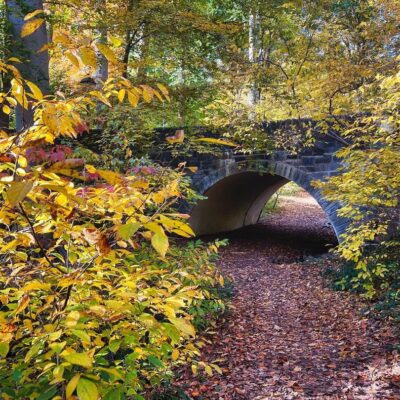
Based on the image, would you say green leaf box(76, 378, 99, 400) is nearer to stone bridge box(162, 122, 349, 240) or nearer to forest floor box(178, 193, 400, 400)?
forest floor box(178, 193, 400, 400)

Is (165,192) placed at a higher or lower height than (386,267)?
higher

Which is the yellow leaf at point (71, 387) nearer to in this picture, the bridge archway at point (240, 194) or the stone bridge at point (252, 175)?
the stone bridge at point (252, 175)

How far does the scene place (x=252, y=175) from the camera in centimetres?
1110

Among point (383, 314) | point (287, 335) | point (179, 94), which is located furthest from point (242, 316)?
point (179, 94)

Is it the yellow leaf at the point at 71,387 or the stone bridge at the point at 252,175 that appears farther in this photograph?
the stone bridge at the point at 252,175

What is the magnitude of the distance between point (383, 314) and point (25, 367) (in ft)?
15.5

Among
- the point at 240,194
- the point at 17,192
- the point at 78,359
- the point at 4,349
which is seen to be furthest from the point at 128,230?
the point at 240,194

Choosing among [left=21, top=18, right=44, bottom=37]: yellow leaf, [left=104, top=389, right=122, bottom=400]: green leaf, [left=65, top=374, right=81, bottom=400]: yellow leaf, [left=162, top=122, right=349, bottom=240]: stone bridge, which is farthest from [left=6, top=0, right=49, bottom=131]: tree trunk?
[left=65, top=374, right=81, bottom=400]: yellow leaf

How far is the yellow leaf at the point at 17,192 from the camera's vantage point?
2.90 ft

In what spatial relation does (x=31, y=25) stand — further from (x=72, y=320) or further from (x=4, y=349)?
(x=4, y=349)

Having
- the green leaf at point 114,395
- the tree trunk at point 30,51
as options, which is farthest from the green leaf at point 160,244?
the tree trunk at point 30,51

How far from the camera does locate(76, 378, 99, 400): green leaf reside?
1142 millimetres

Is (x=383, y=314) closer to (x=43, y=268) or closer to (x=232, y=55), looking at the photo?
(x=43, y=268)

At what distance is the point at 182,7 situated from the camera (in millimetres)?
8508
